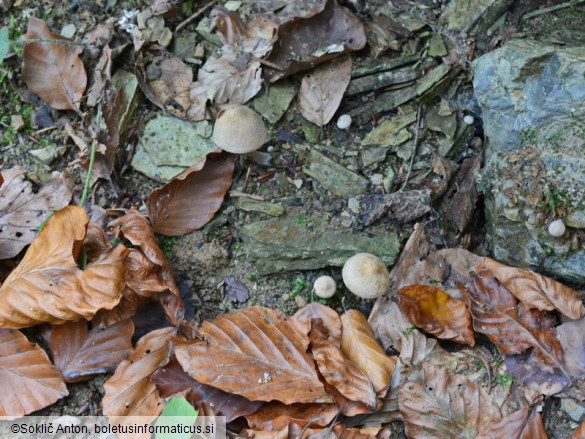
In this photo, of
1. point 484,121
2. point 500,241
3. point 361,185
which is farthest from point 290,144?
point 500,241

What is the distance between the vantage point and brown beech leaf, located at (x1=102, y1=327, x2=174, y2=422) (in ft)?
9.96

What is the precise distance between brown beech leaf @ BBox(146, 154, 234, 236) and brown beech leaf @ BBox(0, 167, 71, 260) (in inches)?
25.2

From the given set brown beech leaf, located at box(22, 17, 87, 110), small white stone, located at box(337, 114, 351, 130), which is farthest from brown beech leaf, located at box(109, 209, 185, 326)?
small white stone, located at box(337, 114, 351, 130)

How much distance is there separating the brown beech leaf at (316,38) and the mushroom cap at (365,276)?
1.42 metres

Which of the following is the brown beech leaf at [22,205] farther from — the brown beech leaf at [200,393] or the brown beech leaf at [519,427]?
the brown beech leaf at [519,427]

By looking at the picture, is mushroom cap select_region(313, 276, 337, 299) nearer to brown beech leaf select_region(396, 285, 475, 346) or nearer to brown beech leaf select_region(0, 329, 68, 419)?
brown beech leaf select_region(396, 285, 475, 346)

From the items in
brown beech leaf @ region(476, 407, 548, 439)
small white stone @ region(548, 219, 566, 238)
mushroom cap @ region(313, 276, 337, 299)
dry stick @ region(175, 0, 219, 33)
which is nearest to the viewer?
brown beech leaf @ region(476, 407, 548, 439)

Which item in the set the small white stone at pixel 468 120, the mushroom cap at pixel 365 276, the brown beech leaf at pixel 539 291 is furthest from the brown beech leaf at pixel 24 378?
the small white stone at pixel 468 120

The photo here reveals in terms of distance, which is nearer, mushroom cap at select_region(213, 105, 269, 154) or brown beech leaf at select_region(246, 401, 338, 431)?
brown beech leaf at select_region(246, 401, 338, 431)

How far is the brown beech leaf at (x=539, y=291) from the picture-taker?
3.19 metres

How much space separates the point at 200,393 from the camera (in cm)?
310

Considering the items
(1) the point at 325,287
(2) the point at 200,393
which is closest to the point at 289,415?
(2) the point at 200,393

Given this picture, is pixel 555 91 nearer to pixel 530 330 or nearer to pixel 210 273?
pixel 530 330

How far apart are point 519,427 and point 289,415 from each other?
1.25m
